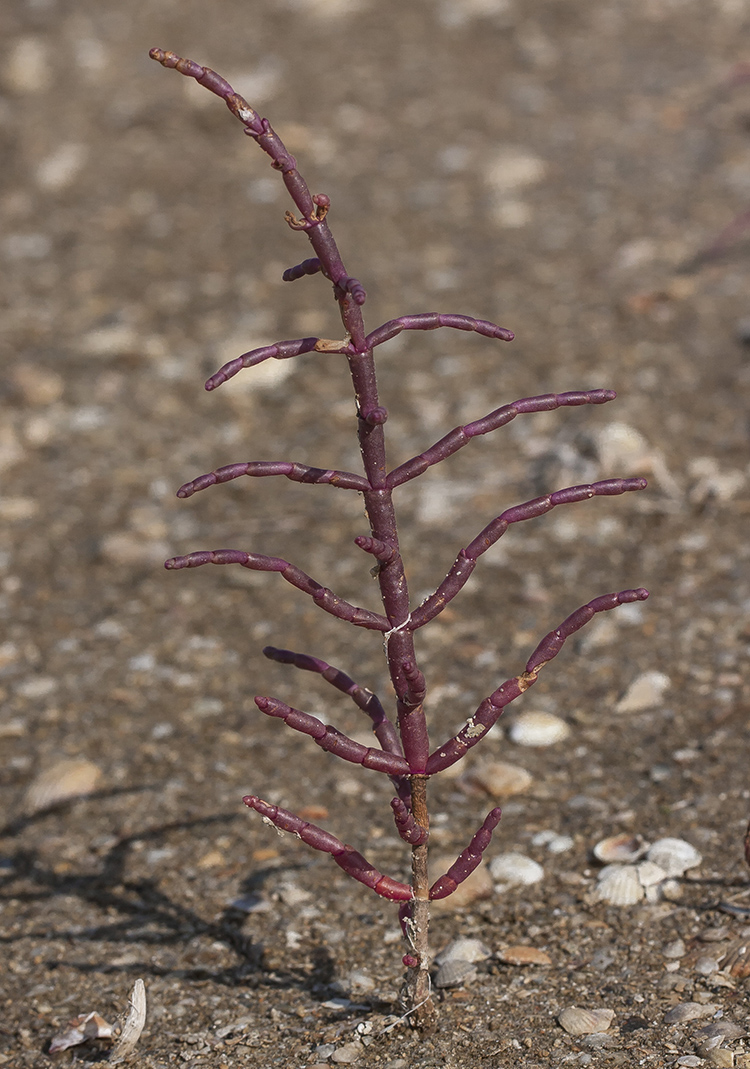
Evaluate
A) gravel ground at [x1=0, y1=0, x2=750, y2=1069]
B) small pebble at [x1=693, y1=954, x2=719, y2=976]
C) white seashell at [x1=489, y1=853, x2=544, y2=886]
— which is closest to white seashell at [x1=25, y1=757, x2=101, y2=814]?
Answer: gravel ground at [x1=0, y1=0, x2=750, y2=1069]

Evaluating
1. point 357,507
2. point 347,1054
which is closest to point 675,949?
point 347,1054

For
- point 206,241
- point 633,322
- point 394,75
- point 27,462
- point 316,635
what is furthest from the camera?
point 394,75

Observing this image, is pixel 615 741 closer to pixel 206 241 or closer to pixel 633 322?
pixel 633 322

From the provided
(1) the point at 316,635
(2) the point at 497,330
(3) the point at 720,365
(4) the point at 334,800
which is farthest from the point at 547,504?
(3) the point at 720,365

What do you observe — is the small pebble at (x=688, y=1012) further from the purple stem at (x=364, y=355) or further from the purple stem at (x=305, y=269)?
the purple stem at (x=305, y=269)

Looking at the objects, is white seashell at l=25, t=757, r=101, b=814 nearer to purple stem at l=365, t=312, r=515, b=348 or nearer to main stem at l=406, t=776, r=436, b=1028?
main stem at l=406, t=776, r=436, b=1028

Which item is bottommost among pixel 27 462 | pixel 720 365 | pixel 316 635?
pixel 316 635

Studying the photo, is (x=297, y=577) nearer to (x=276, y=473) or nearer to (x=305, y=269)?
(x=276, y=473)
